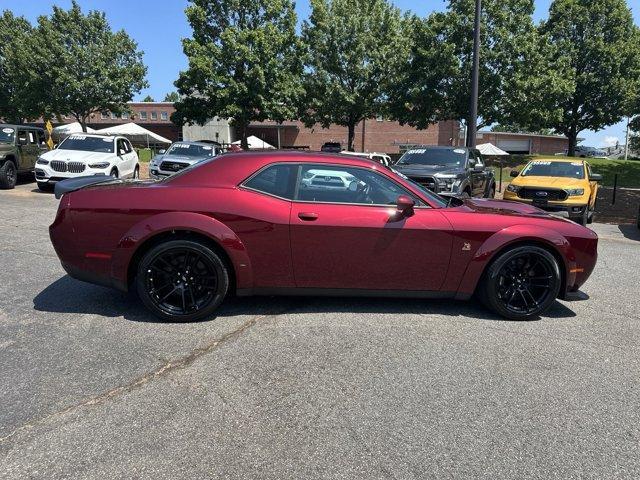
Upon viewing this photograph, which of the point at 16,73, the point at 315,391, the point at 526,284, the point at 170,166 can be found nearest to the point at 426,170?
the point at 526,284

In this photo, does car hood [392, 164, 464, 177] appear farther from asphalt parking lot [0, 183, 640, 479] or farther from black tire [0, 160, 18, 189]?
black tire [0, 160, 18, 189]

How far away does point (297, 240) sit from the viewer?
14.2ft

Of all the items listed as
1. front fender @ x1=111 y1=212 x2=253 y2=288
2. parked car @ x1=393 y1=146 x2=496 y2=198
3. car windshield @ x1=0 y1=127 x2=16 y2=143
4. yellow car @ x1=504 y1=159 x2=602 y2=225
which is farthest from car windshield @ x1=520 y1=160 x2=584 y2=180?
car windshield @ x1=0 y1=127 x2=16 y2=143

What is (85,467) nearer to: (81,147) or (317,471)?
(317,471)

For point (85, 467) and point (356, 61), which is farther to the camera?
point (356, 61)

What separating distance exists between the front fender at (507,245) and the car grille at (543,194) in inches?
254

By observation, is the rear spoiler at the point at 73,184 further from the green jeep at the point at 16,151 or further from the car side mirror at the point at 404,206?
the green jeep at the point at 16,151

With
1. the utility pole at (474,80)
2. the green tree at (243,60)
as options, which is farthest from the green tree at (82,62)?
the utility pole at (474,80)

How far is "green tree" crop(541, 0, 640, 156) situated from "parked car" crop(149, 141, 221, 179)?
2293 centimetres

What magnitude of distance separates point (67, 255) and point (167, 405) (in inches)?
81.7

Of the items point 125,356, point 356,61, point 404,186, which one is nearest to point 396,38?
point 356,61

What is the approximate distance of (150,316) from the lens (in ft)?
14.8

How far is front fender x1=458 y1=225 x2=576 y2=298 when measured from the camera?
14.7 feet

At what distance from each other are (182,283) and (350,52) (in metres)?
25.2
